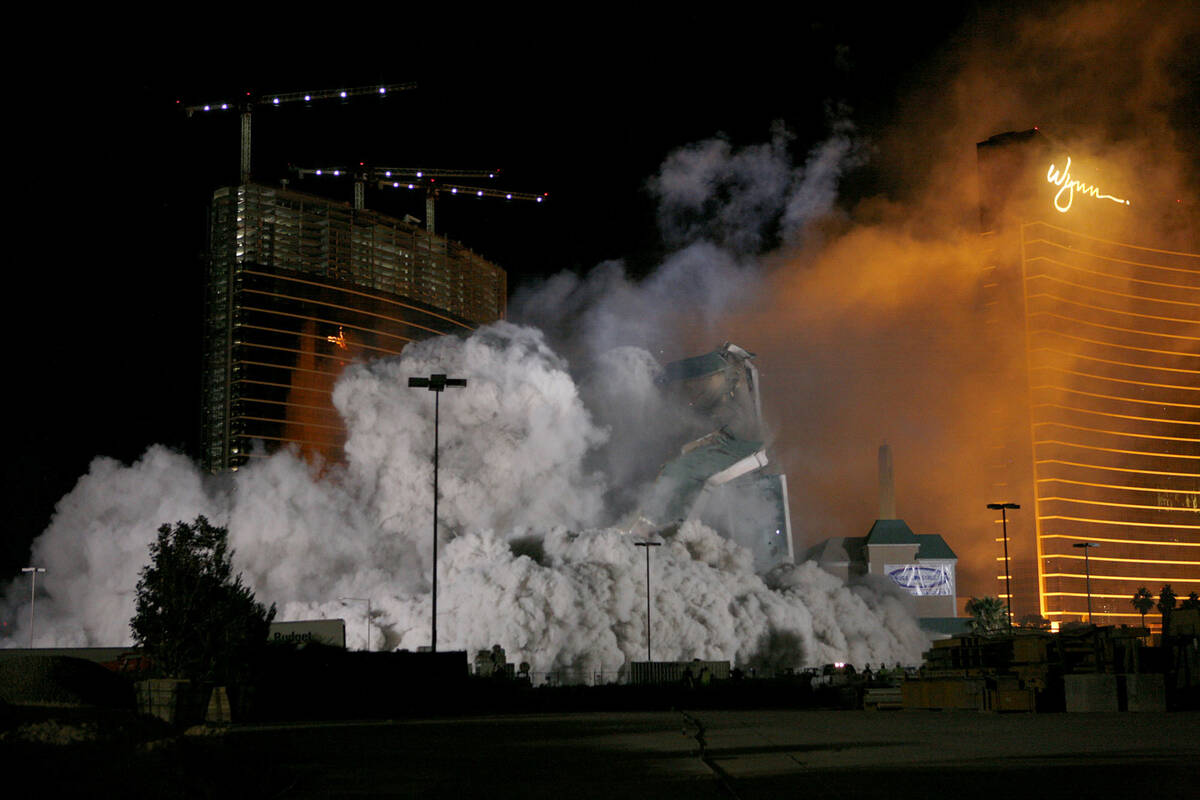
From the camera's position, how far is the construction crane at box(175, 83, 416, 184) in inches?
6491

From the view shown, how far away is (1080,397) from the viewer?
188 metres

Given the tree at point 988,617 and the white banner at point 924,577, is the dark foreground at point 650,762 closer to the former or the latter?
the tree at point 988,617

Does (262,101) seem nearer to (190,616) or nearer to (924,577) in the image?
(924,577)

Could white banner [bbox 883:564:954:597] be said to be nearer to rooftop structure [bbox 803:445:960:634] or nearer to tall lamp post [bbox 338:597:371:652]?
rooftop structure [bbox 803:445:960:634]

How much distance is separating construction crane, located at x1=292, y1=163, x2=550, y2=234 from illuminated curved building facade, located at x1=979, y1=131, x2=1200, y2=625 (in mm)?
71309

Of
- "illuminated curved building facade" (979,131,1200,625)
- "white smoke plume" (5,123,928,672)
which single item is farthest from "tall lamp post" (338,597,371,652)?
"illuminated curved building facade" (979,131,1200,625)

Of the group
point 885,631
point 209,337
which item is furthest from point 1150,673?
point 209,337

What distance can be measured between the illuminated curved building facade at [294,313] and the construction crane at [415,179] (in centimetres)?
951

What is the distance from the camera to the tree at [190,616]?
129 ft

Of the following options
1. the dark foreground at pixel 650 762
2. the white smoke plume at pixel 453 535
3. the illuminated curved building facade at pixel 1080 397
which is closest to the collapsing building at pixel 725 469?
the white smoke plume at pixel 453 535

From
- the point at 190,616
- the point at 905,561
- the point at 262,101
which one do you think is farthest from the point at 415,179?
the point at 190,616

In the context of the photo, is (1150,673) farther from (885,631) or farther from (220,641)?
(885,631)

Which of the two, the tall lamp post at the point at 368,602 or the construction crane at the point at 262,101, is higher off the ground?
the construction crane at the point at 262,101

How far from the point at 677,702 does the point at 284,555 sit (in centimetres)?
4985
